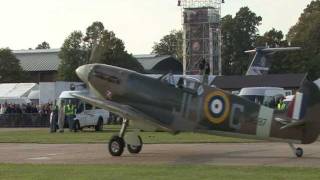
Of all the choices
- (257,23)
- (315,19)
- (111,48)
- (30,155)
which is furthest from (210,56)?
(30,155)

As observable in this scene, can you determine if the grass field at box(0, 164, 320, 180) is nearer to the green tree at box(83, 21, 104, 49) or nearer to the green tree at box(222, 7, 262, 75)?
the green tree at box(83, 21, 104, 49)

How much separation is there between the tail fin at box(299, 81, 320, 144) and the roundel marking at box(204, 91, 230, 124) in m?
2.19

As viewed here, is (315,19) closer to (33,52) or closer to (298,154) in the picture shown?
(33,52)

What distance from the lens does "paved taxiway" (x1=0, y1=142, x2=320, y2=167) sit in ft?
52.4

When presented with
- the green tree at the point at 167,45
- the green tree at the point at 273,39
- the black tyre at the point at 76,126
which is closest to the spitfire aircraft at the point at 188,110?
the black tyre at the point at 76,126

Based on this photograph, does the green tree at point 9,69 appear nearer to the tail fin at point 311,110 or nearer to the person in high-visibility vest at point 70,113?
the person in high-visibility vest at point 70,113

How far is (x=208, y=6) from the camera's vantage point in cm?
8919

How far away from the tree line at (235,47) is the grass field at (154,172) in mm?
46362

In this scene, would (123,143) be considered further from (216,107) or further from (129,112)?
(216,107)

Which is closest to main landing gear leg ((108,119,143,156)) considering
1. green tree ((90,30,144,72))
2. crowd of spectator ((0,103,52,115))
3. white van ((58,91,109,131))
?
white van ((58,91,109,131))

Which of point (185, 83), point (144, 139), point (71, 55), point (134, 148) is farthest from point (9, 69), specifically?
point (185, 83)

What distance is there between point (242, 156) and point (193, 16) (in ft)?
240

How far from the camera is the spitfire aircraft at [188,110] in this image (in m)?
15.6

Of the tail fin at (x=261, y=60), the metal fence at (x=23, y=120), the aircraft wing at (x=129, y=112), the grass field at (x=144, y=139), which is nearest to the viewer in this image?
the aircraft wing at (x=129, y=112)
